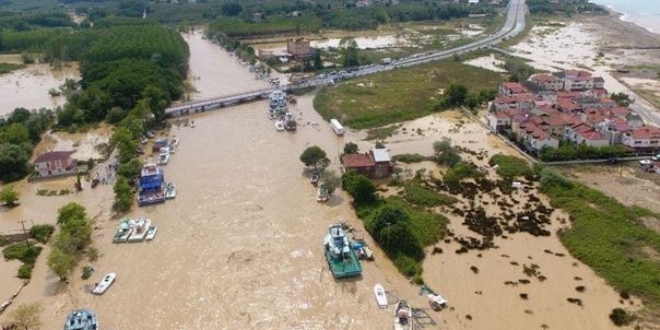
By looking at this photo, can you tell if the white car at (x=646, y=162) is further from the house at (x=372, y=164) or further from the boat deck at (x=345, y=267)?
the boat deck at (x=345, y=267)

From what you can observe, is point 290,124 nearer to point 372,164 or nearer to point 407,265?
point 372,164

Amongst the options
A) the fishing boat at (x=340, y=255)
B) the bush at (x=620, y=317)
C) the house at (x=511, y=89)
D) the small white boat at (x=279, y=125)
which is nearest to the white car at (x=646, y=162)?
the house at (x=511, y=89)

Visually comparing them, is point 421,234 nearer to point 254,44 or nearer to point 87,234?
point 87,234

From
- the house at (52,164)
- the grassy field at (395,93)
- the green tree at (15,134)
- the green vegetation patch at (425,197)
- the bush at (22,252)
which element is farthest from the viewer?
the grassy field at (395,93)

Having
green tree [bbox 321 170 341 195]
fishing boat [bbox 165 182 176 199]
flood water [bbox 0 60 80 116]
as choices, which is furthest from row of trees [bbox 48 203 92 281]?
flood water [bbox 0 60 80 116]

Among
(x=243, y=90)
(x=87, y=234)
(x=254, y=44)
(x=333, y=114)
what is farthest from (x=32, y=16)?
(x=87, y=234)

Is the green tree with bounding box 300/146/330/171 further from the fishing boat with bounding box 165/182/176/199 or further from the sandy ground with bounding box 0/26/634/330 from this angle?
the fishing boat with bounding box 165/182/176/199

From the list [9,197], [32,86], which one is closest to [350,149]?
[9,197]
